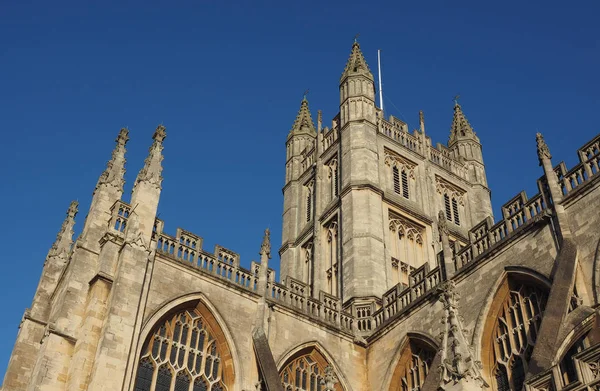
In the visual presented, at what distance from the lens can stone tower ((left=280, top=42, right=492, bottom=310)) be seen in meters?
25.7

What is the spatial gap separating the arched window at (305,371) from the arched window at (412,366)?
5.42 feet

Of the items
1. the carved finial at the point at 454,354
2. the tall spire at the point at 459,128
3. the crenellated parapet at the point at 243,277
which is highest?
the tall spire at the point at 459,128

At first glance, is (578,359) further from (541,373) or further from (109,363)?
(109,363)

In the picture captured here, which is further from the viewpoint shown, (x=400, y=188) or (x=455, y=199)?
(x=455, y=199)

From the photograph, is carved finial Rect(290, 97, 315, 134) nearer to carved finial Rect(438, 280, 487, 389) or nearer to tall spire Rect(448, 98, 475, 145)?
tall spire Rect(448, 98, 475, 145)

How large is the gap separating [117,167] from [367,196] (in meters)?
9.75

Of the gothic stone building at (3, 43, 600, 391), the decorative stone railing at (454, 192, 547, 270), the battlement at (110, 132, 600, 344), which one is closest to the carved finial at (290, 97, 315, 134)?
the gothic stone building at (3, 43, 600, 391)

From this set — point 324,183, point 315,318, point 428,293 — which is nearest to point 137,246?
point 315,318

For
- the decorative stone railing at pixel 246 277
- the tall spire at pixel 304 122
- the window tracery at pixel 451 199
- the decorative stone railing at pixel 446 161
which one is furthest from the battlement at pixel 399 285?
the tall spire at pixel 304 122

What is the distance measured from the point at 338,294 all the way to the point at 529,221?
965cm

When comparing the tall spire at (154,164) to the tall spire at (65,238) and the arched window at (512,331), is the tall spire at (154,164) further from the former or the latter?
the arched window at (512,331)

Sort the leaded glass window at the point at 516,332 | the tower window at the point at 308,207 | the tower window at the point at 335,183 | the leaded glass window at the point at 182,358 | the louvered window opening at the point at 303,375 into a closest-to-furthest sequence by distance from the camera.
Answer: the leaded glass window at the point at 516,332 → the leaded glass window at the point at 182,358 → the louvered window opening at the point at 303,375 → the tower window at the point at 335,183 → the tower window at the point at 308,207

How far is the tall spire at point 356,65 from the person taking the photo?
3156cm

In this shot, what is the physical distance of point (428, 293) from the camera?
1964 centimetres
